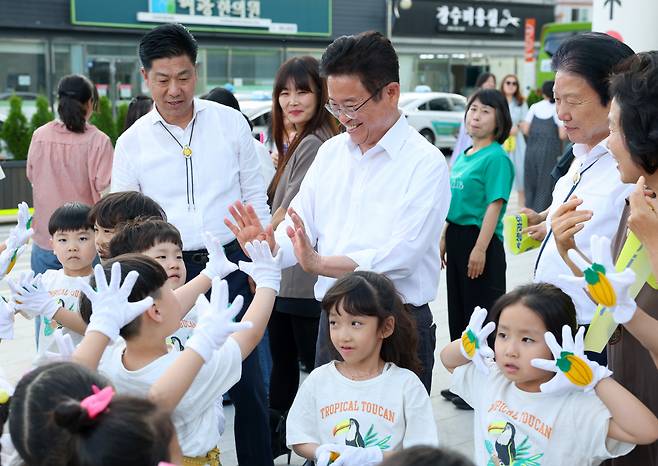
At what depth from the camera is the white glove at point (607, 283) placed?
190cm

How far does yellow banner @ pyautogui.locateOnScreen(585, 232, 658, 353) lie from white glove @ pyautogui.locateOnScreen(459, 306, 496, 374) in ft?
0.83

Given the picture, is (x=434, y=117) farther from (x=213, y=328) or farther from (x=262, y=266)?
(x=213, y=328)

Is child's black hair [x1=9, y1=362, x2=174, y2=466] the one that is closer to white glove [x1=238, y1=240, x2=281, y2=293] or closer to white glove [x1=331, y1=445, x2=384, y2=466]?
white glove [x1=331, y1=445, x2=384, y2=466]

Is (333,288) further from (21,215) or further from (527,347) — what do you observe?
(21,215)

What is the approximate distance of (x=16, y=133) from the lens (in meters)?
10.1

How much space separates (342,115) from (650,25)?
2.48 meters

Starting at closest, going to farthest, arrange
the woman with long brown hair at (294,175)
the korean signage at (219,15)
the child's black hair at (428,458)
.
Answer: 1. the child's black hair at (428,458)
2. the woman with long brown hair at (294,175)
3. the korean signage at (219,15)

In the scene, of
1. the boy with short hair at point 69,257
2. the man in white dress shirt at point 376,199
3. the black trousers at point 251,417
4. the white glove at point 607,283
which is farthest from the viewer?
the boy with short hair at point 69,257

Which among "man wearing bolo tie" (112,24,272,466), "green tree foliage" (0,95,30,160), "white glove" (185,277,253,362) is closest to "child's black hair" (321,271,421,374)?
"white glove" (185,277,253,362)

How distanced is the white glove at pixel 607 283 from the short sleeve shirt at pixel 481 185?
2.43 meters

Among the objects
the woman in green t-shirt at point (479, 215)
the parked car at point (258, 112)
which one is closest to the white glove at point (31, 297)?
the woman in green t-shirt at point (479, 215)

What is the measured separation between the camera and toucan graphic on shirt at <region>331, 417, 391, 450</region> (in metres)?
2.37

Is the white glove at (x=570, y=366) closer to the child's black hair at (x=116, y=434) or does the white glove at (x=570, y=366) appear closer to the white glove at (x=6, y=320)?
the child's black hair at (x=116, y=434)

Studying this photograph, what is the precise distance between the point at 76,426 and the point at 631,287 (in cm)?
130
